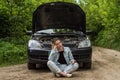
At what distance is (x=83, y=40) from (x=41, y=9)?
2.41 meters

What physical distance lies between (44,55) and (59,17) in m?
2.96

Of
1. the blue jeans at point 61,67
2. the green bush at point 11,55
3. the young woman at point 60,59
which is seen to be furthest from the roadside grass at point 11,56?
the blue jeans at point 61,67

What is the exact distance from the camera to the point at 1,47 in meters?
18.0

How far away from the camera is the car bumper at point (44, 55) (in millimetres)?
12109

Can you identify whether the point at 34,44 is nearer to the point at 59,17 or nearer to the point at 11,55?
the point at 59,17

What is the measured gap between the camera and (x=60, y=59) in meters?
11.4

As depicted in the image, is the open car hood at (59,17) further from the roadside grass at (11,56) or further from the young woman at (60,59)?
the young woman at (60,59)

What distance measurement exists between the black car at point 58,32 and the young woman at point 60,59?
95 cm

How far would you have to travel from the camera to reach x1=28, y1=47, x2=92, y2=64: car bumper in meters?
12.1

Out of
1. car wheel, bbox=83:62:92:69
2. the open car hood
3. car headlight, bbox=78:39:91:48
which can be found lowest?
car wheel, bbox=83:62:92:69

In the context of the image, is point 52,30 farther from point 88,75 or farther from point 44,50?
point 88,75

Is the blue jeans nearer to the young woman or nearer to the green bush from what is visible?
the young woman

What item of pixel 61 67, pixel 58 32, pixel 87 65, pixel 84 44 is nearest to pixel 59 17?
pixel 58 32

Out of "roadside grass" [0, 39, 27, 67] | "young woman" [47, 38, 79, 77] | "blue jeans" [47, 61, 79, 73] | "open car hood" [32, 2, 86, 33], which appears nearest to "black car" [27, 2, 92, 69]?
"open car hood" [32, 2, 86, 33]
